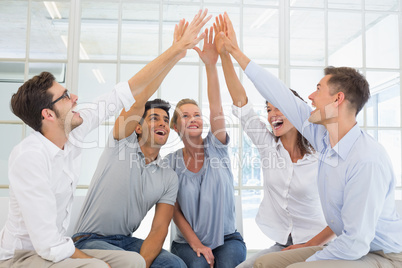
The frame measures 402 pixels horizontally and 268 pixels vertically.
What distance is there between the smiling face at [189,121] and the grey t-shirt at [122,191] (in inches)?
12.1

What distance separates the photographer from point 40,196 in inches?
58.9

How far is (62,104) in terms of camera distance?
1.76m

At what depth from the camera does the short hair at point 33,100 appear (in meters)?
1.67

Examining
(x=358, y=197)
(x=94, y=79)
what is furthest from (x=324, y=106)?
(x=94, y=79)

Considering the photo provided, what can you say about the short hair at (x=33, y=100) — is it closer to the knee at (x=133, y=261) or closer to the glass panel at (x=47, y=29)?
the knee at (x=133, y=261)

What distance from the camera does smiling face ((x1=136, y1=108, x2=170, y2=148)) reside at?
2.32 m

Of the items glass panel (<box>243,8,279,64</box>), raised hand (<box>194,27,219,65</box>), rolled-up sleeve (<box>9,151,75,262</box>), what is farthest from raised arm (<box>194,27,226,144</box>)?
glass panel (<box>243,8,279,64</box>)

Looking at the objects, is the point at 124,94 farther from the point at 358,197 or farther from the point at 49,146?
the point at 358,197

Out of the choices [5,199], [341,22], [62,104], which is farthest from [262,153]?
[341,22]

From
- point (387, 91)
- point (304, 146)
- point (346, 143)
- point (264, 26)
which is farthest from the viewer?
point (387, 91)

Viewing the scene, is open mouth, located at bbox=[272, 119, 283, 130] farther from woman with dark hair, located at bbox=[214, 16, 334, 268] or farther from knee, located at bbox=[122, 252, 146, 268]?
knee, located at bbox=[122, 252, 146, 268]

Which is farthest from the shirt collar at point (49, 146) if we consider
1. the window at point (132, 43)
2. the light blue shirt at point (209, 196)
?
the window at point (132, 43)

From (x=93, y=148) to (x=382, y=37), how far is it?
10.3 feet

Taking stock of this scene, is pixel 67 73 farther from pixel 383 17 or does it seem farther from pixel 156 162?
pixel 383 17
